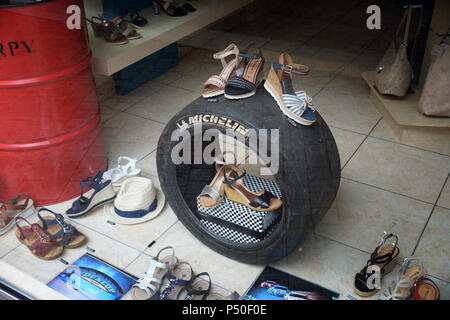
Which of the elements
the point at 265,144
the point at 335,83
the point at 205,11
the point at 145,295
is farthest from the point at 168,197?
the point at 335,83

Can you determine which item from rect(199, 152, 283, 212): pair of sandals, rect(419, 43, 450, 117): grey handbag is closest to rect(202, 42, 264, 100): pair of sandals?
rect(199, 152, 283, 212): pair of sandals

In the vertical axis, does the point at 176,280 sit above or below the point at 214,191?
below

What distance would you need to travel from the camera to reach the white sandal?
2176 millimetres

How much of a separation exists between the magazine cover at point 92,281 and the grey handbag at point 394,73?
5.57ft

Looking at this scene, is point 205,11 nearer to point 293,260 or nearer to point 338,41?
point 338,41

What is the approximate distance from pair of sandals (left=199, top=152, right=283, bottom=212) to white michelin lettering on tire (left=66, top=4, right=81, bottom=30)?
0.81 m

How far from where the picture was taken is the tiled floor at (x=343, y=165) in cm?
182

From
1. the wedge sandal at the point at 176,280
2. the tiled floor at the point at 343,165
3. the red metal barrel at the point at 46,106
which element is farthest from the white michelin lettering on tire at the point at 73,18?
the wedge sandal at the point at 176,280

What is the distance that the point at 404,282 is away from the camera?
1634 millimetres

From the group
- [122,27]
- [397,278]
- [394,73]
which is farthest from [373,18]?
[122,27]

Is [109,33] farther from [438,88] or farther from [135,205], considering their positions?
[438,88]

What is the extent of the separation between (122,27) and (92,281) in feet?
4.07

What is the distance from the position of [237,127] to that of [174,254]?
589mm

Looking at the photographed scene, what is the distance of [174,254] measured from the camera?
1845mm
